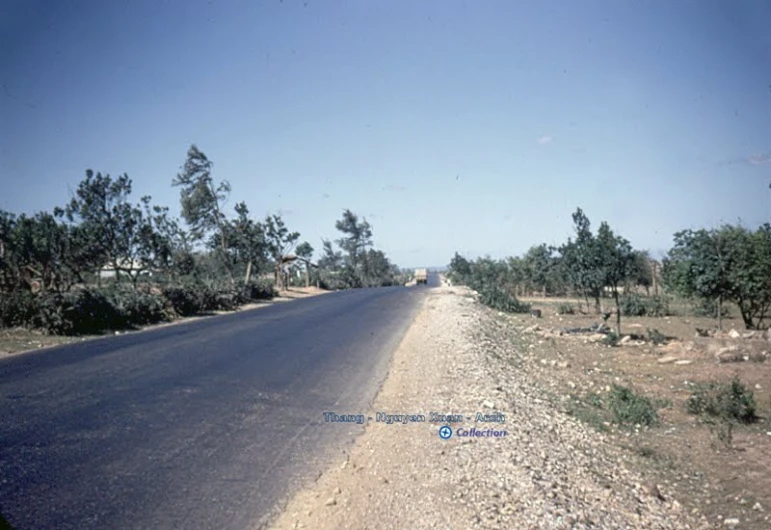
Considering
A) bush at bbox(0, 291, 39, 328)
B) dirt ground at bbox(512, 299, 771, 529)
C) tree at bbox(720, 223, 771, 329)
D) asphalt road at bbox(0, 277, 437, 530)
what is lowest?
dirt ground at bbox(512, 299, 771, 529)

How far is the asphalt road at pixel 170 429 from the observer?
386 centimetres

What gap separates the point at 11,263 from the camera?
76.7ft

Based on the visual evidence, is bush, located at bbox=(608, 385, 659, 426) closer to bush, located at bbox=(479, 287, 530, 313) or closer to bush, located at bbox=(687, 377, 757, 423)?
bush, located at bbox=(687, 377, 757, 423)

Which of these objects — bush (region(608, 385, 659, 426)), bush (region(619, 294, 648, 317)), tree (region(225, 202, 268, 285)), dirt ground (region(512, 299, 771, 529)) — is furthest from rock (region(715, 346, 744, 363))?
tree (region(225, 202, 268, 285))

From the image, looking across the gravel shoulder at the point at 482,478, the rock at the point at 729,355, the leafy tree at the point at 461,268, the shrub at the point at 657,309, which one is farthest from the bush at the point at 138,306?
the leafy tree at the point at 461,268

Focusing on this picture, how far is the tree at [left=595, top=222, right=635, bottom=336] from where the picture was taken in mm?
18375

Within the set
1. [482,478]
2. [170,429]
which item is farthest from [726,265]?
[170,429]

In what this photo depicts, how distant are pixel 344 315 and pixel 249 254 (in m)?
21.2

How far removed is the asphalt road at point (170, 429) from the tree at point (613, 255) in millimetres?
11833

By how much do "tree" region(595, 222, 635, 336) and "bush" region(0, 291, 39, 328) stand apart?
20.8 m

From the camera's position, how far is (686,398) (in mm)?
8500

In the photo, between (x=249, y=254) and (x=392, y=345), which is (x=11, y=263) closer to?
(x=249, y=254)

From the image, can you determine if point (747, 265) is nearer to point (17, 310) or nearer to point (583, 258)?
point (583, 258)

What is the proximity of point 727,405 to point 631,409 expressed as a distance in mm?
1479
